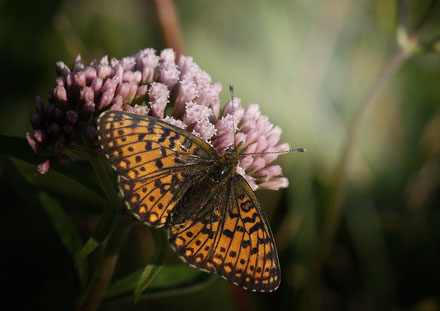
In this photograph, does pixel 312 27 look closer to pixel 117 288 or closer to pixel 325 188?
pixel 325 188

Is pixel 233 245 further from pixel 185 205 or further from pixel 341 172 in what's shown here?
pixel 341 172

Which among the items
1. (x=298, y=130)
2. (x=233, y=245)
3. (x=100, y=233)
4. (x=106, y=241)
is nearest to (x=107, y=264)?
(x=106, y=241)

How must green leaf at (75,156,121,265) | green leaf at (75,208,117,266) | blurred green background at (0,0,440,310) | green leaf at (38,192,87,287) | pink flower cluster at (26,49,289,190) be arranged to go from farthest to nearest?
blurred green background at (0,0,440,310) < green leaf at (38,192,87,287) < pink flower cluster at (26,49,289,190) < green leaf at (75,156,121,265) < green leaf at (75,208,117,266)

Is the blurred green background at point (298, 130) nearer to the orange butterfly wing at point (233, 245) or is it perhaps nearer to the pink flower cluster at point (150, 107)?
the pink flower cluster at point (150, 107)

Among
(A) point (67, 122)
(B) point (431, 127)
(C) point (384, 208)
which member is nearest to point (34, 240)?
(A) point (67, 122)

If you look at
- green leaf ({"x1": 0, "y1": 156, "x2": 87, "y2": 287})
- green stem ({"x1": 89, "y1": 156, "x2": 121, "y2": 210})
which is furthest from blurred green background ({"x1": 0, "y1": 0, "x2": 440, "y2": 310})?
green stem ({"x1": 89, "y1": 156, "x2": 121, "y2": 210})

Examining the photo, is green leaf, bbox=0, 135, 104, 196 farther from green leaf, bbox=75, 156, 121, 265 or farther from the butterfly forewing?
the butterfly forewing
